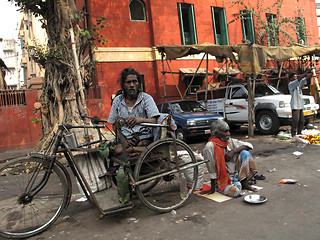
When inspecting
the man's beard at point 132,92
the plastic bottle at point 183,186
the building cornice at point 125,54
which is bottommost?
the plastic bottle at point 183,186

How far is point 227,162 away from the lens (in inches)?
150

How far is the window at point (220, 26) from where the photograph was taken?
15.5 meters

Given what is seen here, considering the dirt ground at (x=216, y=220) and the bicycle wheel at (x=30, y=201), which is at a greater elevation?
the bicycle wheel at (x=30, y=201)

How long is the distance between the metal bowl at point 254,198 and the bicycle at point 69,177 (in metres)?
0.71

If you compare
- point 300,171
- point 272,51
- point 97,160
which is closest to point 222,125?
point 97,160

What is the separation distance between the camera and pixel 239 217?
303cm

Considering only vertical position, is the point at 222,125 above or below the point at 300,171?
above

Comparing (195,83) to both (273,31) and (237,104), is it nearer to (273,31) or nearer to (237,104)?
(237,104)

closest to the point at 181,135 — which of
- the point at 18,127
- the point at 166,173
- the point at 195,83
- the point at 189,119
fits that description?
the point at 189,119

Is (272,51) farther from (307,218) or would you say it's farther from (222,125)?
(307,218)

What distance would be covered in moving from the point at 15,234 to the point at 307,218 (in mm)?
3196

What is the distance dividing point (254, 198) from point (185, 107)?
A: 6.70 meters

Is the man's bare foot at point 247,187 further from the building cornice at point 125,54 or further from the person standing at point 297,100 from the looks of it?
the building cornice at point 125,54

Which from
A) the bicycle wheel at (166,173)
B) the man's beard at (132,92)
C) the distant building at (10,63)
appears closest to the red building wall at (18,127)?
the man's beard at (132,92)
